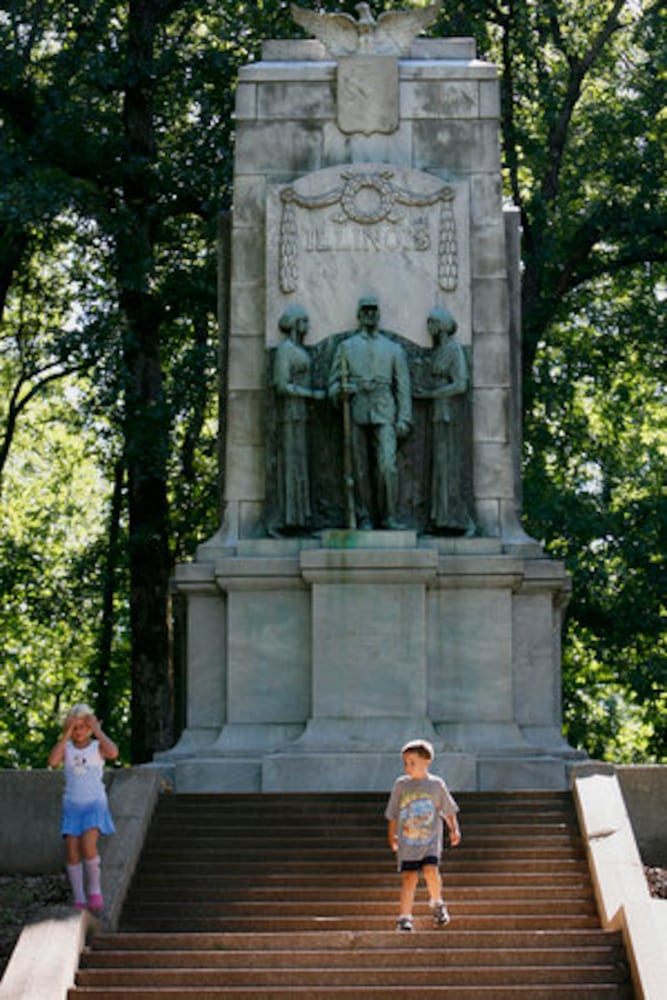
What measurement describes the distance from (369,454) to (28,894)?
208 inches

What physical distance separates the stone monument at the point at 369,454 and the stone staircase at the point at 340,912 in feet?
5.03

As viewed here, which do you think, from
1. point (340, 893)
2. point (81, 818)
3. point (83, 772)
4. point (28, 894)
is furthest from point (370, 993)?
point (28, 894)

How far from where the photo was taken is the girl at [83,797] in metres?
14.3

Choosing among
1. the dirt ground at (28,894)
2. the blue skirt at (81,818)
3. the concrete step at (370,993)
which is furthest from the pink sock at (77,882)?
the concrete step at (370,993)

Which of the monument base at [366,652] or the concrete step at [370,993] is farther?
the monument base at [366,652]

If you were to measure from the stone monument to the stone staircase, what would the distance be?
1.53 m

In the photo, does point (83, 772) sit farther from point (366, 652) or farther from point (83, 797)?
point (366, 652)

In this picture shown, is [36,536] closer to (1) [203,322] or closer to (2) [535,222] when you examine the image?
(1) [203,322]

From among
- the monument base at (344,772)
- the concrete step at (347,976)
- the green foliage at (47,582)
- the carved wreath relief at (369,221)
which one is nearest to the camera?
the concrete step at (347,976)

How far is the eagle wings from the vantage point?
2091 cm

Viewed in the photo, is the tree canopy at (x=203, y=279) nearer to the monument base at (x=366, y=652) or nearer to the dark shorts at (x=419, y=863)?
the monument base at (x=366, y=652)

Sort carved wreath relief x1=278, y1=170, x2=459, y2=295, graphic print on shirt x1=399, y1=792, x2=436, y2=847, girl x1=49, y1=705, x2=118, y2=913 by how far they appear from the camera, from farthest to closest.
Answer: carved wreath relief x1=278, y1=170, x2=459, y2=295 → girl x1=49, y1=705, x2=118, y2=913 → graphic print on shirt x1=399, y1=792, x2=436, y2=847

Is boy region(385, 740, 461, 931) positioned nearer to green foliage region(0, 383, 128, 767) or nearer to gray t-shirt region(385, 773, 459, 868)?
gray t-shirt region(385, 773, 459, 868)

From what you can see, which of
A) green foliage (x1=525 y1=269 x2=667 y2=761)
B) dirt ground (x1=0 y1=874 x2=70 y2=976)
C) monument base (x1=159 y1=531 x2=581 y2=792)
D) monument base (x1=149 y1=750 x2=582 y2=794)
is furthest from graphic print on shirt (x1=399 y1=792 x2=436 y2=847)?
green foliage (x1=525 y1=269 x2=667 y2=761)
